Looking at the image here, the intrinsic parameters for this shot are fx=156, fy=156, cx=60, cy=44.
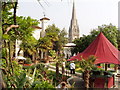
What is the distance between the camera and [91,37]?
2541 cm

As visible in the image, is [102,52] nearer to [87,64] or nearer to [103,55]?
[103,55]

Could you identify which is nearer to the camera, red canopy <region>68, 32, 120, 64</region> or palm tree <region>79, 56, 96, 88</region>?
palm tree <region>79, 56, 96, 88</region>

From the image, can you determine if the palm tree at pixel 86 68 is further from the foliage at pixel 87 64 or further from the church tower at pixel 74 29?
the church tower at pixel 74 29

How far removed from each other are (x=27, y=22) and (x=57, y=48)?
96.3 ft

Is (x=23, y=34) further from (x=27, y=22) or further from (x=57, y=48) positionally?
(x=57, y=48)

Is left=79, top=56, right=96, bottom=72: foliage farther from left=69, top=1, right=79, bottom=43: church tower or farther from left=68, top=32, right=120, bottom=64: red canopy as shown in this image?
left=69, top=1, right=79, bottom=43: church tower

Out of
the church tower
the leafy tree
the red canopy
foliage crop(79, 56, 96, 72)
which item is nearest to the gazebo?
the red canopy

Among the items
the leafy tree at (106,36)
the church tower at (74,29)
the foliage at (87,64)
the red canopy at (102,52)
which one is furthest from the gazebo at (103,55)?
the church tower at (74,29)

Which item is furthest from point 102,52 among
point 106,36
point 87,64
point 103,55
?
point 106,36

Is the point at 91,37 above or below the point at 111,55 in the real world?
above

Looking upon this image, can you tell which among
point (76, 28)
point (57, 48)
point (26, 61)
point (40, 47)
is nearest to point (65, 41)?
point (57, 48)

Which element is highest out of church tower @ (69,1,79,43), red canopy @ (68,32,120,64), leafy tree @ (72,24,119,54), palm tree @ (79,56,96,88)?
church tower @ (69,1,79,43)

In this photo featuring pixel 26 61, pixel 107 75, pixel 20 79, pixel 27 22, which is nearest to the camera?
pixel 20 79

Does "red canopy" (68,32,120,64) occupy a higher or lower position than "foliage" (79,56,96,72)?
higher
